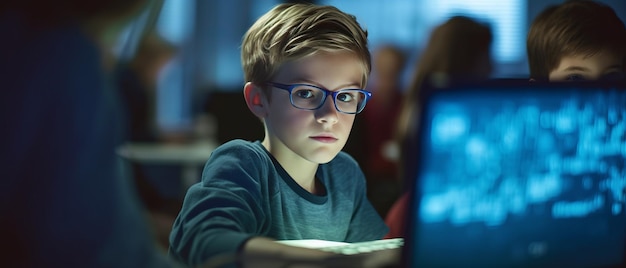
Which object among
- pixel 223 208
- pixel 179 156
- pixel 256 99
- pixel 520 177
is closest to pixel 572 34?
pixel 520 177

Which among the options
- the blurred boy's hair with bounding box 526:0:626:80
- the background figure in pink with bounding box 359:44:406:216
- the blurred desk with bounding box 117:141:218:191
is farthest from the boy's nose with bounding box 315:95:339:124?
the blurred desk with bounding box 117:141:218:191

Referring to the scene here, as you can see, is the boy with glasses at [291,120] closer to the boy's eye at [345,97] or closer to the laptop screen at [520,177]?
the boy's eye at [345,97]

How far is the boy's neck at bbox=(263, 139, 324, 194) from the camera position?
106cm

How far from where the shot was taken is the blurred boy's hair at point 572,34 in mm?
1266

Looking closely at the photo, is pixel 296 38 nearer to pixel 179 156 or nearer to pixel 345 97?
pixel 345 97

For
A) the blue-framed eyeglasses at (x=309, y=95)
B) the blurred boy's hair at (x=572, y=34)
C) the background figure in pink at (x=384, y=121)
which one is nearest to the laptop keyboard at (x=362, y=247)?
the blue-framed eyeglasses at (x=309, y=95)

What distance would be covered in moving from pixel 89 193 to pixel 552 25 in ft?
2.83

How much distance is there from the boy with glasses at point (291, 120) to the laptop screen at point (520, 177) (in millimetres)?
235

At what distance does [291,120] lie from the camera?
103 cm

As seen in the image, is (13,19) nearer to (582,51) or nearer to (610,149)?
(610,149)

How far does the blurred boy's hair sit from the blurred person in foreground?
744 millimetres

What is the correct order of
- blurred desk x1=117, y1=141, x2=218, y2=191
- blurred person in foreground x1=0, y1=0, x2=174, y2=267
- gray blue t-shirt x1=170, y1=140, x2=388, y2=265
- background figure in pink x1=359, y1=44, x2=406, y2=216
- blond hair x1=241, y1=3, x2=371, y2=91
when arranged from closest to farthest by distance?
blurred person in foreground x1=0, y1=0, x2=174, y2=267
gray blue t-shirt x1=170, y1=140, x2=388, y2=265
blond hair x1=241, y1=3, x2=371, y2=91
background figure in pink x1=359, y1=44, x2=406, y2=216
blurred desk x1=117, y1=141, x2=218, y2=191

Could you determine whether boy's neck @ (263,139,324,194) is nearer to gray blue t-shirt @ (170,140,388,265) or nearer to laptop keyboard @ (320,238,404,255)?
gray blue t-shirt @ (170,140,388,265)

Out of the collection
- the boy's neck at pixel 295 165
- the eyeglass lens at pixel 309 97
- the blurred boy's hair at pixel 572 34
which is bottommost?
the boy's neck at pixel 295 165
